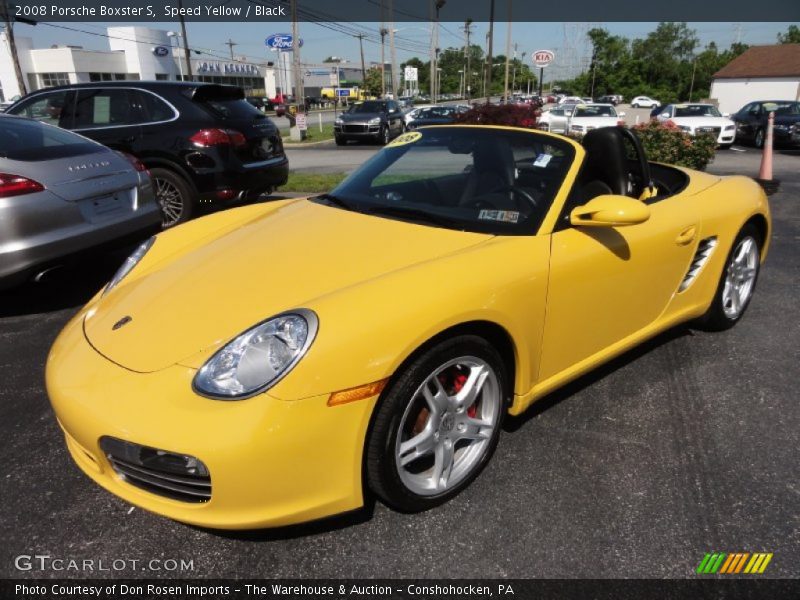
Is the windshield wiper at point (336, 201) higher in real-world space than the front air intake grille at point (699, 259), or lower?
higher

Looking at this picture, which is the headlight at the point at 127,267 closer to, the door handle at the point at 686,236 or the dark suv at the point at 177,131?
the door handle at the point at 686,236

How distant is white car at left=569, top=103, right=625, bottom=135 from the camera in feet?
60.0

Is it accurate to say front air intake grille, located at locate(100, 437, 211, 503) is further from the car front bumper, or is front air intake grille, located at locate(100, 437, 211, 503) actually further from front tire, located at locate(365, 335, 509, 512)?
front tire, located at locate(365, 335, 509, 512)

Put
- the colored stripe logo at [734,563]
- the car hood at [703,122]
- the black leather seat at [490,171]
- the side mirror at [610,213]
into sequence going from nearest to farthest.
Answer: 1. the colored stripe logo at [734,563]
2. the side mirror at [610,213]
3. the black leather seat at [490,171]
4. the car hood at [703,122]

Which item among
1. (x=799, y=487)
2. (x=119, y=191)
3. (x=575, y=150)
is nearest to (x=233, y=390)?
(x=575, y=150)

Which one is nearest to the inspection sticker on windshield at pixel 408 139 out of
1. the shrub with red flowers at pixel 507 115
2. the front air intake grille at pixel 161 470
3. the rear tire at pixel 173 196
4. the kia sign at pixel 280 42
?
the front air intake grille at pixel 161 470

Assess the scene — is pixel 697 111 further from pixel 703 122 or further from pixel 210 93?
pixel 210 93

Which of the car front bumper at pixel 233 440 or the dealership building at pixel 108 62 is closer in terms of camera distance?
the car front bumper at pixel 233 440

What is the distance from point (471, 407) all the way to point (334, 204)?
4.34ft

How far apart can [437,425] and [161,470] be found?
0.93 metres

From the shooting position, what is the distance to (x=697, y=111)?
18859mm

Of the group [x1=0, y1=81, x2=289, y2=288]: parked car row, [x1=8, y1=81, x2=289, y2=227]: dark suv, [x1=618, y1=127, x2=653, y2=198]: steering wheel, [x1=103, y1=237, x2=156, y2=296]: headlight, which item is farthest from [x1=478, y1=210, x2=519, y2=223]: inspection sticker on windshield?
[x1=8, y1=81, x2=289, y2=227]: dark suv

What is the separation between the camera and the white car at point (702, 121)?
1755cm
